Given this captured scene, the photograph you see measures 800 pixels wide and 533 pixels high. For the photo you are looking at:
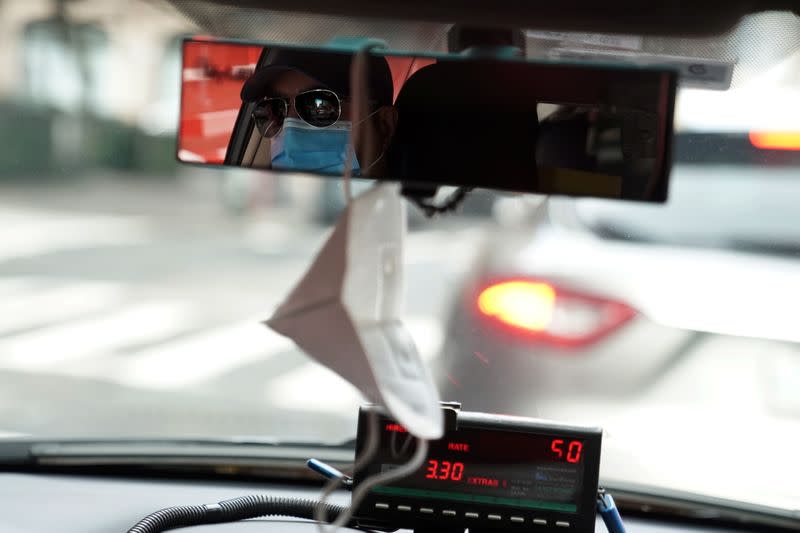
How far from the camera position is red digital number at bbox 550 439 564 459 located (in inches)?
68.3

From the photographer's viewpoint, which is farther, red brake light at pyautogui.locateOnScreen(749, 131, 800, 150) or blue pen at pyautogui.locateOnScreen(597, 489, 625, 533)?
red brake light at pyautogui.locateOnScreen(749, 131, 800, 150)

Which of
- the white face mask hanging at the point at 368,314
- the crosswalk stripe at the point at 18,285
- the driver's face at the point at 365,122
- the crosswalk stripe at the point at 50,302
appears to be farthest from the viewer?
the crosswalk stripe at the point at 18,285

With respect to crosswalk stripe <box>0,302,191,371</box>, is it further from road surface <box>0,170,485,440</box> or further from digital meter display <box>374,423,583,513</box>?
digital meter display <box>374,423,583,513</box>

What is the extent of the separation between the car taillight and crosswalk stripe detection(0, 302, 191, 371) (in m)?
2.89

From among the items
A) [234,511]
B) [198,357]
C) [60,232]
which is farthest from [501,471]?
[60,232]

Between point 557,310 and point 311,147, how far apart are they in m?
2.19

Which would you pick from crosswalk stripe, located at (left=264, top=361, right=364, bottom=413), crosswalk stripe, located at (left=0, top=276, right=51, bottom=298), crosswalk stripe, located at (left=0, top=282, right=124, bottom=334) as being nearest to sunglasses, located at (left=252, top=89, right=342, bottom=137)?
crosswalk stripe, located at (left=264, top=361, right=364, bottom=413)

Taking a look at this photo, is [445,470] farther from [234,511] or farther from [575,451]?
[234,511]

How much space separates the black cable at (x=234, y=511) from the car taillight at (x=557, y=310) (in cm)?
140

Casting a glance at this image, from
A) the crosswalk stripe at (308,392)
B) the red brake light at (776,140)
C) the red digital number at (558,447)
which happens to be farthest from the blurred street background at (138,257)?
the red brake light at (776,140)

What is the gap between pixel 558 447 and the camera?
1735mm

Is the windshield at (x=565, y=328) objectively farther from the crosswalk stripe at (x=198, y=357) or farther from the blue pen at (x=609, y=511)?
the blue pen at (x=609, y=511)

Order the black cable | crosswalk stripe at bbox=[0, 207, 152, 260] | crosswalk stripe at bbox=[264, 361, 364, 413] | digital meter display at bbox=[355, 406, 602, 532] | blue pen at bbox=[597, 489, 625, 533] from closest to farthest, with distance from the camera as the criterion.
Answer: digital meter display at bbox=[355, 406, 602, 532], blue pen at bbox=[597, 489, 625, 533], the black cable, crosswalk stripe at bbox=[264, 361, 364, 413], crosswalk stripe at bbox=[0, 207, 152, 260]

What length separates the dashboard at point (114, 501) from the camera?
2088 millimetres
